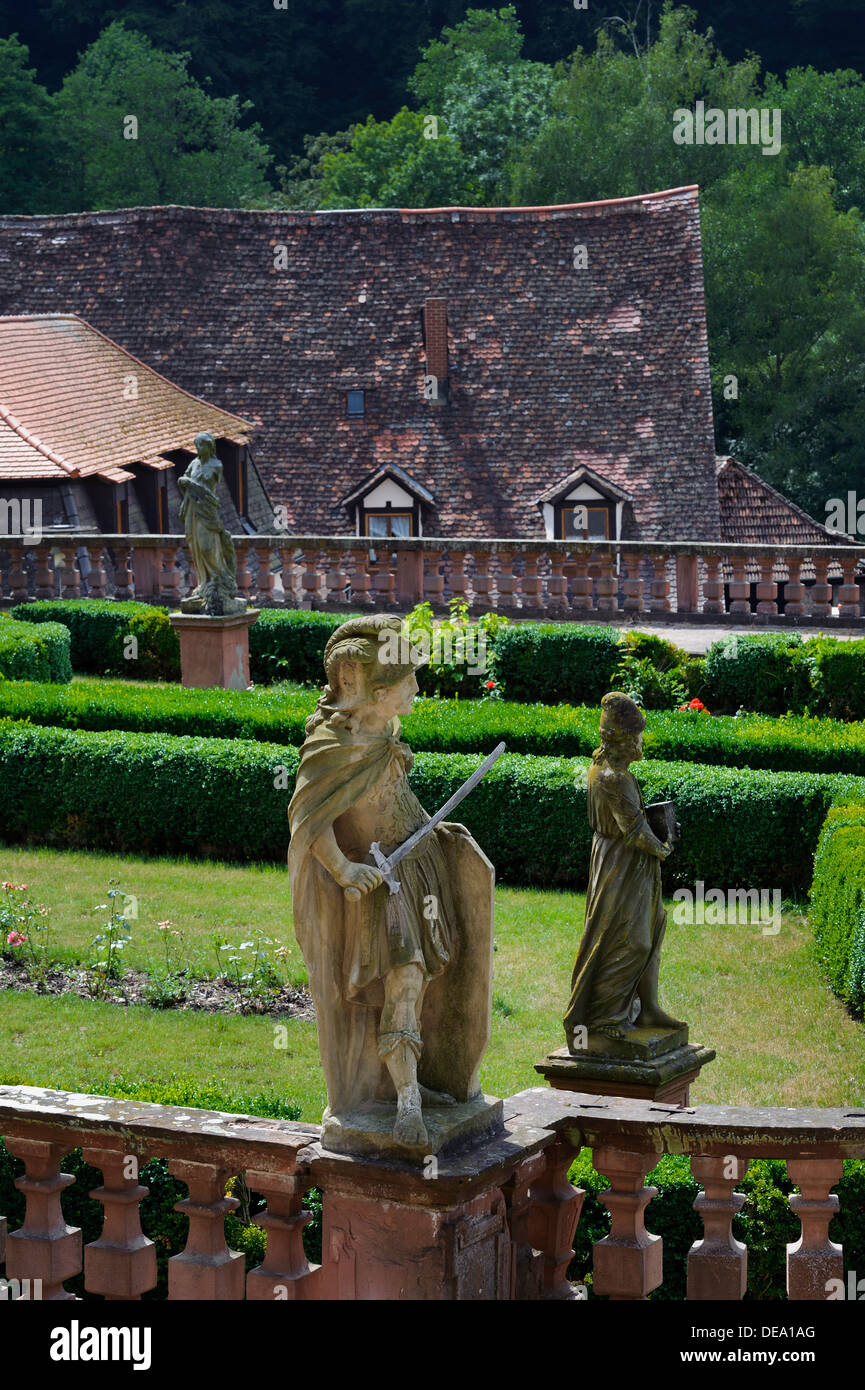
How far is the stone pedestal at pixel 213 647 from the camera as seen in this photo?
2167cm

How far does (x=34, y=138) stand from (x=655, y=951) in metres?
53.4

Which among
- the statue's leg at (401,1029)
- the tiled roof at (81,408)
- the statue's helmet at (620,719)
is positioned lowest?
the statue's leg at (401,1029)

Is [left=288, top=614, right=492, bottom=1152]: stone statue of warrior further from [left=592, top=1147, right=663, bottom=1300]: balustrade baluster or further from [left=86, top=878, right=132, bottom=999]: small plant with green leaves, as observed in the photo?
[left=86, top=878, right=132, bottom=999]: small plant with green leaves

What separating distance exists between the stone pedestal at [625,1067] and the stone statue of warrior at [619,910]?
5 centimetres

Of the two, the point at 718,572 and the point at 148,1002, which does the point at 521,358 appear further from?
the point at 148,1002

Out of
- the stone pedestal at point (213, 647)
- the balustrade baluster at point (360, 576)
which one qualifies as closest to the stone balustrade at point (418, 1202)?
the stone pedestal at point (213, 647)

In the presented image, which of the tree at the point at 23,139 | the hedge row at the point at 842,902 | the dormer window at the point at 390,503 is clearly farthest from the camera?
the tree at the point at 23,139

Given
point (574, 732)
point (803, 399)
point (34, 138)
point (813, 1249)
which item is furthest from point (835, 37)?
point (813, 1249)

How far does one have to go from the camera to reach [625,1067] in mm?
8789

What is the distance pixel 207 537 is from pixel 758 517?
18.8 metres

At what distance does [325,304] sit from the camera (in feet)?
125

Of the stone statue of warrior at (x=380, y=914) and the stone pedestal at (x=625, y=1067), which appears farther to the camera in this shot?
the stone pedestal at (x=625, y=1067)

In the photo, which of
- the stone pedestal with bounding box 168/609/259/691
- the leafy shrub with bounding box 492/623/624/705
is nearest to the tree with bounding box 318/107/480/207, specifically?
the leafy shrub with bounding box 492/623/624/705

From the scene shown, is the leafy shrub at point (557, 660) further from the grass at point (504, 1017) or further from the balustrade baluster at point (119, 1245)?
the balustrade baluster at point (119, 1245)
